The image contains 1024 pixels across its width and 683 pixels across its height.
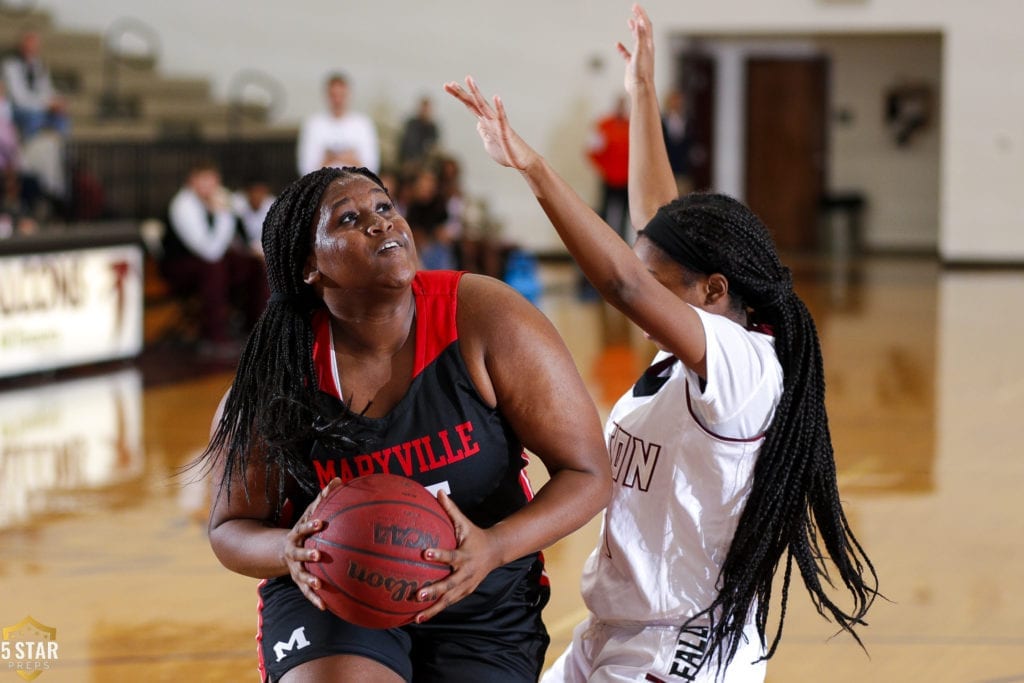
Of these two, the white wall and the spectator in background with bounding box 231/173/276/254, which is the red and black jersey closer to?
the spectator in background with bounding box 231/173/276/254

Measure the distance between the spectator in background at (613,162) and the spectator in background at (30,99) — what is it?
18.4 feet

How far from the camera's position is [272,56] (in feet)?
57.5

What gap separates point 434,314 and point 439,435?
0.24m

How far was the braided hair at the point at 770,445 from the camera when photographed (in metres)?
2.66

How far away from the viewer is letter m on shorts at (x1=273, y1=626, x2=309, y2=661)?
99.6 inches

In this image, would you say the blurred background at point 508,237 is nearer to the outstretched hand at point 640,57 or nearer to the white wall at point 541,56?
the white wall at point 541,56

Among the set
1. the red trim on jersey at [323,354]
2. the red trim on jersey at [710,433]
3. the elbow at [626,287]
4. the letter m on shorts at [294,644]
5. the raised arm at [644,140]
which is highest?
the raised arm at [644,140]

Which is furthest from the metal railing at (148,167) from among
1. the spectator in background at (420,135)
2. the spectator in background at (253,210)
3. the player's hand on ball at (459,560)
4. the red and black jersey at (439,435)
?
the player's hand on ball at (459,560)

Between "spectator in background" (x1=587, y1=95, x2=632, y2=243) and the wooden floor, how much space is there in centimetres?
504

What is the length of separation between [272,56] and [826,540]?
15695 millimetres

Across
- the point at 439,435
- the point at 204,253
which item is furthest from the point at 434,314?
the point at 204,253

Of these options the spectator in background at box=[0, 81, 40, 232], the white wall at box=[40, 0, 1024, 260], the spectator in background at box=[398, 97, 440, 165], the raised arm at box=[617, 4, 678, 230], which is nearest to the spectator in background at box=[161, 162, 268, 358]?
the spectator in background at box=[0, 81, 40, 232]

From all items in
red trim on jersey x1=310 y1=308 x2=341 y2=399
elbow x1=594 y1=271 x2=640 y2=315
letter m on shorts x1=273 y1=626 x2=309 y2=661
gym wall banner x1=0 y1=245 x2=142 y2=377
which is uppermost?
elbow x1=594 y1=271 x2=640 y2=315

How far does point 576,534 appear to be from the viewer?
5.23m
